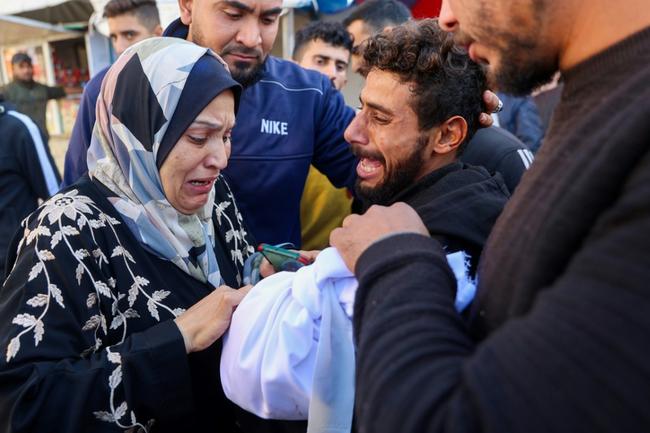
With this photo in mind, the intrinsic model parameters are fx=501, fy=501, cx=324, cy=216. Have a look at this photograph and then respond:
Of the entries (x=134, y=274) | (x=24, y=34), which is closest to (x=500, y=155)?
(x=134, y=274)

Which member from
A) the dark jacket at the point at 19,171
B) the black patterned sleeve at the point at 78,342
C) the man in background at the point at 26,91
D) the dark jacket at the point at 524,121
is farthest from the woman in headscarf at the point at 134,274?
the man in background at the point at 26,91

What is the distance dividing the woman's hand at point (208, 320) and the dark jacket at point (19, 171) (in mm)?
2734

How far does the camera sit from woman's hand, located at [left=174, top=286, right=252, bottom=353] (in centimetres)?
146

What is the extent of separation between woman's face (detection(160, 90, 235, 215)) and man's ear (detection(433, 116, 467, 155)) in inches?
30.0

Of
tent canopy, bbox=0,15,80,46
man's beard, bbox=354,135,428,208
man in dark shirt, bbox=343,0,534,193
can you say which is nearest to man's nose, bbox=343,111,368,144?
man's beard, bbox=354,135,428,208

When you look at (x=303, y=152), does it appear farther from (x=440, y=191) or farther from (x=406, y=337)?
(x=406, y=337)

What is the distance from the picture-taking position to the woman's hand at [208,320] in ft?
4.79

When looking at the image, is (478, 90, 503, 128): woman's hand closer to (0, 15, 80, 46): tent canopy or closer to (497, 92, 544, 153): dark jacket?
(497, 92, 544, 153): dark jacket

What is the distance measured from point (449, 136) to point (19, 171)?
339cm

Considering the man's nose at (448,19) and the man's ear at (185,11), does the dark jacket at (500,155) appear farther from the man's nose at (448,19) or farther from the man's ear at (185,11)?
the man's ear at (185,11)

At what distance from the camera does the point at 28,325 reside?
135 centimetres

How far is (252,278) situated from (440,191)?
80 centimetres

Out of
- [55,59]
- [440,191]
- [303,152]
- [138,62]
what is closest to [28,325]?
[138,62]

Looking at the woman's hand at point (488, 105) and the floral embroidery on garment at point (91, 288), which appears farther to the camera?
the woman's hand at point (488, 105)
